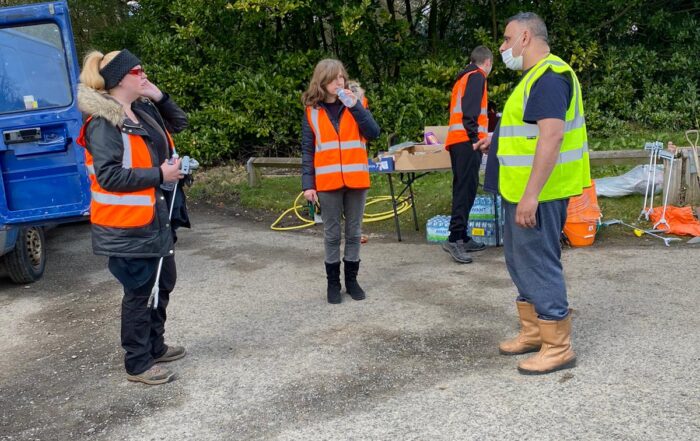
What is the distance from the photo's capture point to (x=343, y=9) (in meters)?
10.8

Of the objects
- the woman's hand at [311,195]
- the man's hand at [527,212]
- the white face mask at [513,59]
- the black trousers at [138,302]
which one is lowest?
the black trousers at [138,302]

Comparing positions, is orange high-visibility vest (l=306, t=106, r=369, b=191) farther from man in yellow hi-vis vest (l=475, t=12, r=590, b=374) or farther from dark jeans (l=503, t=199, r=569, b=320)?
dark jeans (l=503, t=199, r=569, b=320)

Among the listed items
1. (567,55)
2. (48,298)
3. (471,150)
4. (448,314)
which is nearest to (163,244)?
(448,314)

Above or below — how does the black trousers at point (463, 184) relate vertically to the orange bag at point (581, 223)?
above

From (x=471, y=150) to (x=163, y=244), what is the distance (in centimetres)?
348

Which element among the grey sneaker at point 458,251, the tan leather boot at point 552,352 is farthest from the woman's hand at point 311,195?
the tan leather boot at point 552,352

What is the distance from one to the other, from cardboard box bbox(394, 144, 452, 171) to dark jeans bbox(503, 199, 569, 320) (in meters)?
3.19

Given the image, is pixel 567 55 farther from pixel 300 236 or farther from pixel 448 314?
pixel 448 314

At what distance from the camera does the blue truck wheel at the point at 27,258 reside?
6695mm

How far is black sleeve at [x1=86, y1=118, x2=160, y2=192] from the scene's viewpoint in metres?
3.69

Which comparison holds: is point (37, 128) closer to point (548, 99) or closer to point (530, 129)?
point (530, 129)

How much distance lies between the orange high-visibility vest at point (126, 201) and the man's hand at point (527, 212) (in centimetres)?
203

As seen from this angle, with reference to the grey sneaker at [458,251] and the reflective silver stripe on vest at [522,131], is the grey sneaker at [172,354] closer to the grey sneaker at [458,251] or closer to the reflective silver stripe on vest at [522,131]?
the reflective silver stripe on vest at [522,131]

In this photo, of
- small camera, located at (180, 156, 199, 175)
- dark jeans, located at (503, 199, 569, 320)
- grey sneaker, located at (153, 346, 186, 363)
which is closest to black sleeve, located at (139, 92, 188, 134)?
small camera, located at (180, 156, 199, 175)
